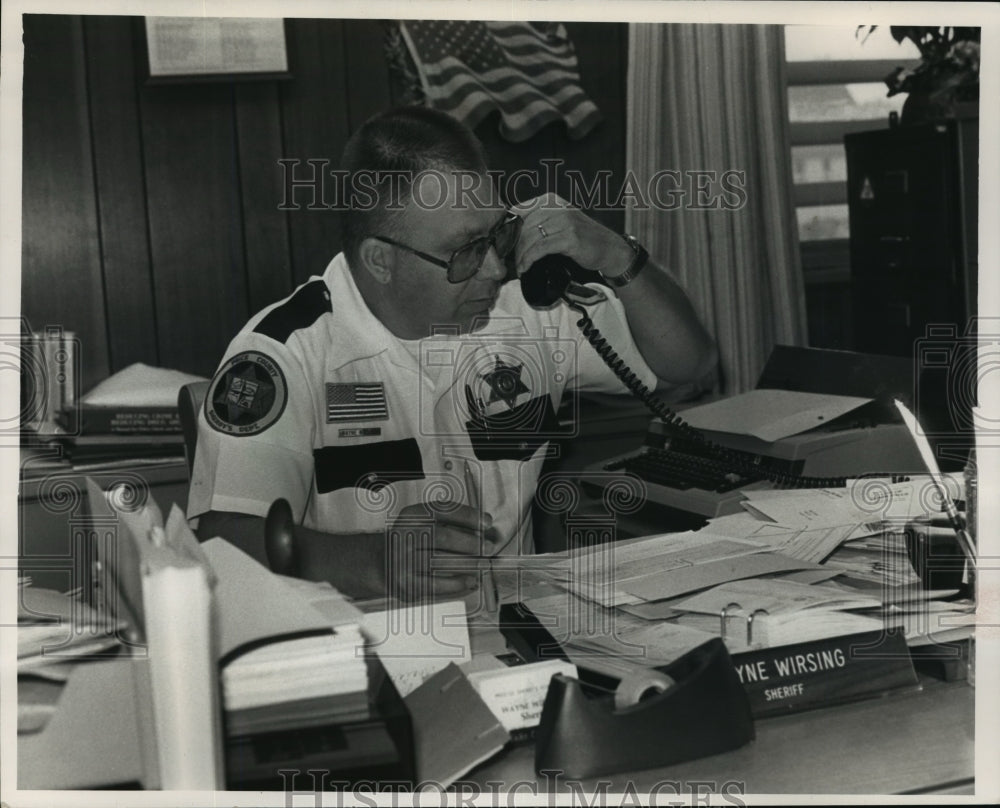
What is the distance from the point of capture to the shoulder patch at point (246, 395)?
184cm

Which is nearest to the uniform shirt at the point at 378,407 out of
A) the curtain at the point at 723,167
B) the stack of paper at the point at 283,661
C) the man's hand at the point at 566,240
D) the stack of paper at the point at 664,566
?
the man's hand at the point at 566,240

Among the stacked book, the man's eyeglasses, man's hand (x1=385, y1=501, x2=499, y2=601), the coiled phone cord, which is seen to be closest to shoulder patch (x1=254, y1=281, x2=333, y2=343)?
the man's eyeglasses

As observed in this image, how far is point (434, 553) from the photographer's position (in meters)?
1.45

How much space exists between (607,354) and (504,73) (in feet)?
3.50

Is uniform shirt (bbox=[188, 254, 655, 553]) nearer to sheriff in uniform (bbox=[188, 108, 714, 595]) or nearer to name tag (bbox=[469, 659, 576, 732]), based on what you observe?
sheriff in uniform (bbox=[188, 108, 714, 595])

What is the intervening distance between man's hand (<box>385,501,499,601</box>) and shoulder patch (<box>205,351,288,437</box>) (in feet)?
1.58

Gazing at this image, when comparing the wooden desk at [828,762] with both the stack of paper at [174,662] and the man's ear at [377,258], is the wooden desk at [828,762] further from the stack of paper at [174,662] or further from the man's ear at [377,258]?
the man's ear at [377,258]

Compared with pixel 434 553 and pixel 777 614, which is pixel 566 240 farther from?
pixel 777 614

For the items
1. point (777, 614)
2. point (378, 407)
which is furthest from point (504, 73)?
point (777, 614)

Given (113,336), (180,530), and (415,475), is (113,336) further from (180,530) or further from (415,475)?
(180,530)

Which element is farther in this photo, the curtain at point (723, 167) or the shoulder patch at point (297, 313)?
the curtain at point (723, 167)

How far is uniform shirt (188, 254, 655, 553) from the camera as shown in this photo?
6.24 ft

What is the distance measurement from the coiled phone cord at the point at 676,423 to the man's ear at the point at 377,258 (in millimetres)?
348

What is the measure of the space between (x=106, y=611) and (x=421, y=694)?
1.11 ft
